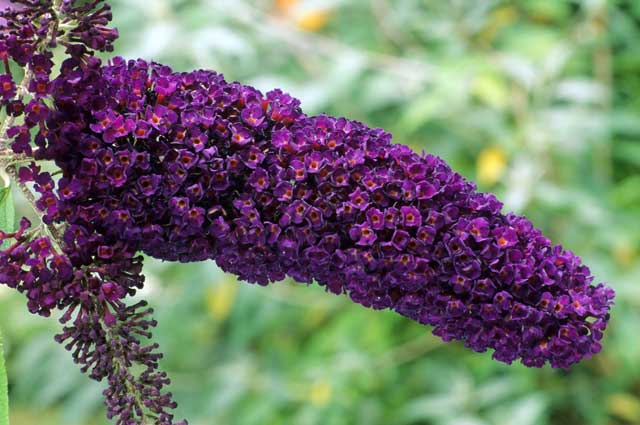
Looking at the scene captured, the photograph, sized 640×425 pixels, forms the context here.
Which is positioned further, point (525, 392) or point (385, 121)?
point (385, 121)

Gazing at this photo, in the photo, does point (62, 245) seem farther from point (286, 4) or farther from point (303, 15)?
point (286, 4)

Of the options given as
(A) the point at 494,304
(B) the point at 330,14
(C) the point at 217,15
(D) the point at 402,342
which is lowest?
(A) the point at 494,304

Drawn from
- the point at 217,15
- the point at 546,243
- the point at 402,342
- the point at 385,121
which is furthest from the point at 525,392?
the point at 546,243

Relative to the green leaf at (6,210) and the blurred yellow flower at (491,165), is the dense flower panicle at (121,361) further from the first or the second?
the blurred yellow flower at (491,165)

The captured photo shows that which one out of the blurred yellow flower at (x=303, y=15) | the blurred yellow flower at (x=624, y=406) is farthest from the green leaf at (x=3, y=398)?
the blurred yellow flower at (x=624, y=406)

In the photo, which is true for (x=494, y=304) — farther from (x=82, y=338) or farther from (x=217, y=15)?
(x=217, y=15)

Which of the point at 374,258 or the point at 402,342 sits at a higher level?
the point at 402,342

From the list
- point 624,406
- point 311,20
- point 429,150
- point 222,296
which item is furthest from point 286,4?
point 624,406
